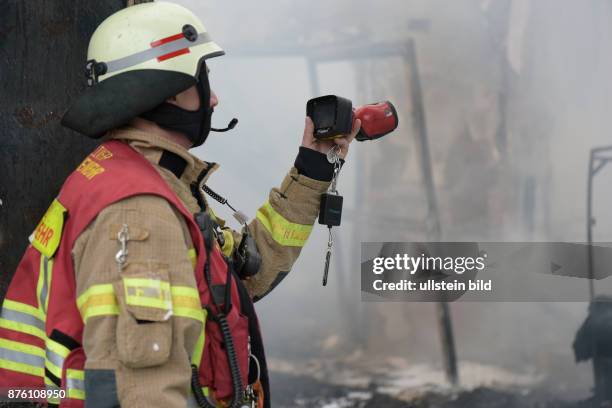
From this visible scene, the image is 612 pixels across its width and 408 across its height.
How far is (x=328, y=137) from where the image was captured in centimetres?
220

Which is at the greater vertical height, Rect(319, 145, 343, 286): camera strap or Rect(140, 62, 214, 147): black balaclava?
Rect(140, 62, 214, 147): black balaclava

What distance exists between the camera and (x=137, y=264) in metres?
1.46

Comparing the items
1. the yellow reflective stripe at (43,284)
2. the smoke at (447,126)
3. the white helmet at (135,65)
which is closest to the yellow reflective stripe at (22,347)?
the yellow reflective stripe at (43,284)

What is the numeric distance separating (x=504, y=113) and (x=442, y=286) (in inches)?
Answer: 72.4

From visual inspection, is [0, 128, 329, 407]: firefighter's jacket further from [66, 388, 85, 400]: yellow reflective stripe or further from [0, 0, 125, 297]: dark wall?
[0, 0, 125, 297]: dark wall

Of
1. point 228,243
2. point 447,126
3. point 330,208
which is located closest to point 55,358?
point 228,243

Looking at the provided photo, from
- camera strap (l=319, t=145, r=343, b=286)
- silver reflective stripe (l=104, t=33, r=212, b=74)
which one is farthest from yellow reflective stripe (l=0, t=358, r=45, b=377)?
camera strap (l=319, t=145, r=343, b=286)

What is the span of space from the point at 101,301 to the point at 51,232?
0.91 ft

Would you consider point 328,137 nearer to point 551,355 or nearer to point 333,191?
point 333,191

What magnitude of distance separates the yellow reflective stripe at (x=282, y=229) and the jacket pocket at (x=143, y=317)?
2.55 feet

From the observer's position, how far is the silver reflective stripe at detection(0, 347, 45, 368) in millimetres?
1722

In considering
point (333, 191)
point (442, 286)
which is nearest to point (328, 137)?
point (333, 191)

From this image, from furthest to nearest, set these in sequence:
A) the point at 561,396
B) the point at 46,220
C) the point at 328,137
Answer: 1. the point at 561,396
2. the point at 328,137
3. the point at 46,220

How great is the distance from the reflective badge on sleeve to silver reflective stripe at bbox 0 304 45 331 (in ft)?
0.58
